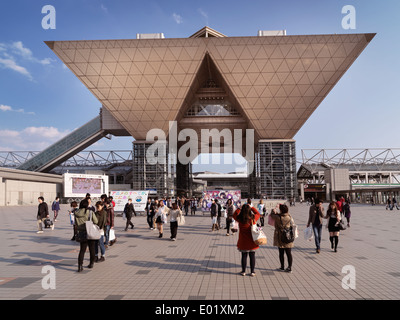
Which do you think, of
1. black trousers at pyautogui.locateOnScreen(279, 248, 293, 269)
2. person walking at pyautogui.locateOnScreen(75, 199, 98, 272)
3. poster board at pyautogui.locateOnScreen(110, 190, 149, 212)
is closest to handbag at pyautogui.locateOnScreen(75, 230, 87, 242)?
person walking at pyautogui.locateOnScreen(75, 199, 98, 272)

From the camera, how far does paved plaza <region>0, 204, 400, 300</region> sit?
19.6 feet

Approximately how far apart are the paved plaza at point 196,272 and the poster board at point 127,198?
11.8 meters

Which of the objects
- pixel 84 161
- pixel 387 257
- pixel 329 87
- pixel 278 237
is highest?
pixel 329 87

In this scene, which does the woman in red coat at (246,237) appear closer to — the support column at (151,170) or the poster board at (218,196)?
the poster board at (218,196)

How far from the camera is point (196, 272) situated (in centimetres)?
764

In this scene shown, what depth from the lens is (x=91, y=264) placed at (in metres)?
8.19

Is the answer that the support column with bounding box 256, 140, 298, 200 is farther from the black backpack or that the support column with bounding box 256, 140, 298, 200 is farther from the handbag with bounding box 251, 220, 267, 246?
the handbag with bounding box 251, 220, 267, 246

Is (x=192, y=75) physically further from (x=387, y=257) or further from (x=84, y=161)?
(x=84, y=161)

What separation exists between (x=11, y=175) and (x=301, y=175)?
67668mm

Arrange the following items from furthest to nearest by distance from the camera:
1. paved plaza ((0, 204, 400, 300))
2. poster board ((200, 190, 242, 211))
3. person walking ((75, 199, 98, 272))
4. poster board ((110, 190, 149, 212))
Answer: poster board ((200, 190, 242, 211))
poster board ((110, 190, 149, 212))
person walking ((75, 199, 98, 272))
paved plaza ((0, 204, 400, 300))

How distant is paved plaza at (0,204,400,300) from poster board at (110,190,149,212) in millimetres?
11840

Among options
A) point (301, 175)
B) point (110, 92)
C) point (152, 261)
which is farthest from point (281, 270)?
point (301, 175)

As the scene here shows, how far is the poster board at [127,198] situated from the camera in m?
24.3

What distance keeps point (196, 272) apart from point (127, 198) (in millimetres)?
17866
